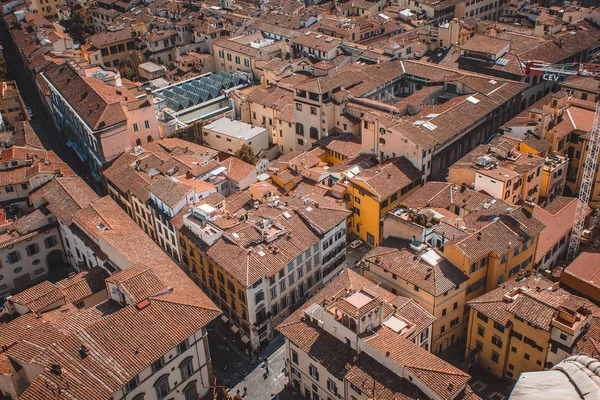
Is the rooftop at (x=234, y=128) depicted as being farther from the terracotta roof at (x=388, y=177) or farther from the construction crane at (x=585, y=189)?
the construction crane at (x=585, y=189)

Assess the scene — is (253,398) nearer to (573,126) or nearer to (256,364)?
(256,364)

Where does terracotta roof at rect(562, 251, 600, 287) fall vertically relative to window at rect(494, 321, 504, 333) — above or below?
below

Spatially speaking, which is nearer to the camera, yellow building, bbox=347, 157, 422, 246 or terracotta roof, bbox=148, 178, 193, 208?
terracotta roof, bbox=148, 178, 193, 208

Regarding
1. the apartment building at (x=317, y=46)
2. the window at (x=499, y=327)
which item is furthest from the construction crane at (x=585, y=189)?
the apartment building at (x=317, y=46)

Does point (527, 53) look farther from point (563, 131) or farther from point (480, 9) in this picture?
point (480, 9)

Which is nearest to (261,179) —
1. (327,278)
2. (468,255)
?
(327,278)

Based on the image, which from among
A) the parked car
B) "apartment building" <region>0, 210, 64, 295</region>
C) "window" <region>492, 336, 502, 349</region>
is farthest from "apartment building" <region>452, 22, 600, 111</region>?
"apartment building" <region>0, 210, 64, 295</region>

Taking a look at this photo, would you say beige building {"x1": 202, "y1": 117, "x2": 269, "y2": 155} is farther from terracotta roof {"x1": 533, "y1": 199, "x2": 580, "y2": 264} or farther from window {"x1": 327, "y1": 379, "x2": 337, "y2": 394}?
window {"x1": 327, "y1": 379, "x2": 337, "y2": 394}
